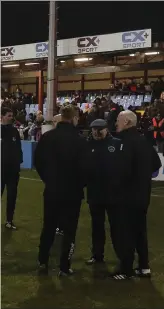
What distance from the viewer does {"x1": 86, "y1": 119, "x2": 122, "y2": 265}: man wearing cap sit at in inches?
211

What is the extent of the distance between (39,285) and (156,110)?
9.41 meters

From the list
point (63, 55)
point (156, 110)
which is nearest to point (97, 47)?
point (63, 55)

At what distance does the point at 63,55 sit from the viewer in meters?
21.4

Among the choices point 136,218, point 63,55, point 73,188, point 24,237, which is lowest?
point 24,237

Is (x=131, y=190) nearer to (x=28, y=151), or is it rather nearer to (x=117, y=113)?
(x=117, y=113)

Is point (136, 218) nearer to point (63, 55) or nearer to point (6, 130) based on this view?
point (6, 130)

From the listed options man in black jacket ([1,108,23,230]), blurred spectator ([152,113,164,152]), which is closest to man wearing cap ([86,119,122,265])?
man in black jacket ([1,108,23,230])

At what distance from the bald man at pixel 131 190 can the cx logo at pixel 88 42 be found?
591 inches

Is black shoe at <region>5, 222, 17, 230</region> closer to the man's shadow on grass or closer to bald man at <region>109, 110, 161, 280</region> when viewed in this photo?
the man's shadow on grass

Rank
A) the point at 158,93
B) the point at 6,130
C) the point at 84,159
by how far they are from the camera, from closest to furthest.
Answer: the point at 84,159 < the point at 6,130 < the point at 158,93

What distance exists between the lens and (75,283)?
5.24m

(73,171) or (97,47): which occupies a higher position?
(97,47)

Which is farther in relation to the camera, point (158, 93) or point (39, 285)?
point (158, 93)

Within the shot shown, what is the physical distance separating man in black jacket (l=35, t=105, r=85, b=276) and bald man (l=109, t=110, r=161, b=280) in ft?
1.49
